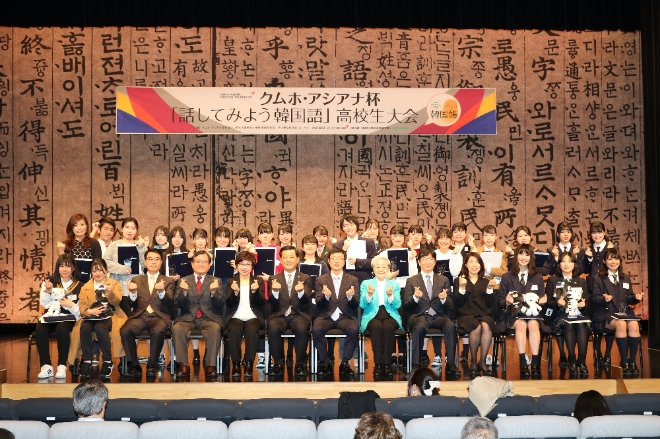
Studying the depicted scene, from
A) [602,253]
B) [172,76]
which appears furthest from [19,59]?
[602,253]

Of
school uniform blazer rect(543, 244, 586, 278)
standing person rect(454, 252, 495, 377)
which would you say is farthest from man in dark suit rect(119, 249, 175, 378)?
school uniform blazer rect(543, 244, 586, 278)

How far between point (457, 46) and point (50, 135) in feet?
17.4

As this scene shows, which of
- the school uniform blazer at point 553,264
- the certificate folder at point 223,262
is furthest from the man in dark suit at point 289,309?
the school uniform blazer at point 553,264

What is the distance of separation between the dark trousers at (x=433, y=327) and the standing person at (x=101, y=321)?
249cm

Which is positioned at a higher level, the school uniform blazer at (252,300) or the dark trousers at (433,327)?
the school uniform blazer at (252,300)

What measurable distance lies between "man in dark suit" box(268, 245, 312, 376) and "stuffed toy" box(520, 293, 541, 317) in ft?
6.07

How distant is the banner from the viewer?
368 inches

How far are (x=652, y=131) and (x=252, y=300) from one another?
5.15 m

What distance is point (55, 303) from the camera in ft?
21.1

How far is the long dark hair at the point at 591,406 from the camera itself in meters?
3.81

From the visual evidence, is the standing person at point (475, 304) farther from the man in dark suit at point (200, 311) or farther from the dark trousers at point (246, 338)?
the man in dark suit at point (200, 311)

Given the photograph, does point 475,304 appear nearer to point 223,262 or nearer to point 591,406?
point 223,262

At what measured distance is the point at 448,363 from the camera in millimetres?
6301

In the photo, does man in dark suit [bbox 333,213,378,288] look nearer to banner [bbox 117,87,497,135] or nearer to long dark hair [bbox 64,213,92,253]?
banner [bbox 117,87,497,135]
